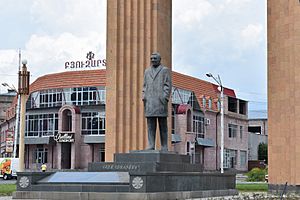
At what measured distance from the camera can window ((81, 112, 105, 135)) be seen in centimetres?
5738

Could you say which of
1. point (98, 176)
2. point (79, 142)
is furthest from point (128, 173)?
point (79, 142)

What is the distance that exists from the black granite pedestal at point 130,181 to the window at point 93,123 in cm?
4046

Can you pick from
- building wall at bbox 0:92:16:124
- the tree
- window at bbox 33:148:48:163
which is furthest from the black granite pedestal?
building wall at bbox 0:92:16:124

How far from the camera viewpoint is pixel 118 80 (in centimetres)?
2461

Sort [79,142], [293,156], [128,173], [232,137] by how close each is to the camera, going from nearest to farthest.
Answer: [128,173]
[293,156]
[79,142]
[232,137]

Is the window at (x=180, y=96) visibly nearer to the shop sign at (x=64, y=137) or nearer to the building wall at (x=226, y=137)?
the building wall at (x=226, y=137)

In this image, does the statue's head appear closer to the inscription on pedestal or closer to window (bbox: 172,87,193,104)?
the inscription on pedestal

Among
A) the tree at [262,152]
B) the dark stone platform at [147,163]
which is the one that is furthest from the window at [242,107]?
the dark stone platform at [147,163]

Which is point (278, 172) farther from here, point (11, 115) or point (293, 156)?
point (11, 115)

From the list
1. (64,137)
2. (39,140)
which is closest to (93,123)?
(64,137)

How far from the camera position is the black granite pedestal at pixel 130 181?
14461mm

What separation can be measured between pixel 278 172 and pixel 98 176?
35.8 ft

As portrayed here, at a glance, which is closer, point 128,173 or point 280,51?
point 128,173

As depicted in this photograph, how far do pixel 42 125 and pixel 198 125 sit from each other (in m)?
15.5
